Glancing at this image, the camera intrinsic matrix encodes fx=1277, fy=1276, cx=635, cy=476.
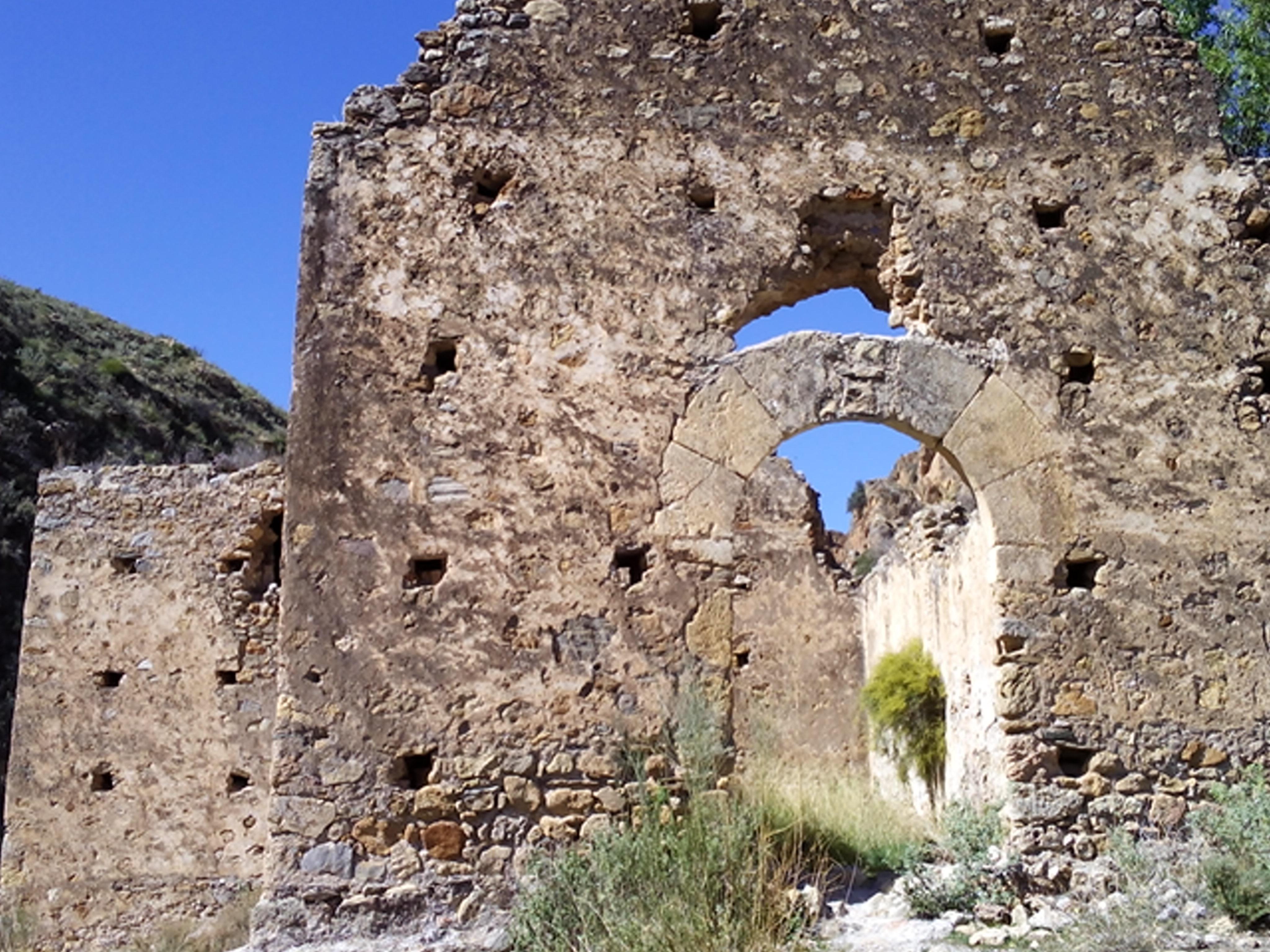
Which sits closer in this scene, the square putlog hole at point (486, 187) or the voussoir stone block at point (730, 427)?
the voussoir stone block at point (730, 427)

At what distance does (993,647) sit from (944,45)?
3.36 m

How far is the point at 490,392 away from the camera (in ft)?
21.6

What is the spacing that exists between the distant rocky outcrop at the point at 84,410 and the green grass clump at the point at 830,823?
1049 cm

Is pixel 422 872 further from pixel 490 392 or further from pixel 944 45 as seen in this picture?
pixel 944 45

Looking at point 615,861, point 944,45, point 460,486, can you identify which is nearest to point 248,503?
point 460,486

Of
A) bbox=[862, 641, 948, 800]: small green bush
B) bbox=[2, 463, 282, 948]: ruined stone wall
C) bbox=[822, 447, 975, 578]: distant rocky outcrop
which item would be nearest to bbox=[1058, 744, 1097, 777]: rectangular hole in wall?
bbox=[862, 641, 948, 800]: small green bush

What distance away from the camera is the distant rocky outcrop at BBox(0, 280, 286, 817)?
1844 cm

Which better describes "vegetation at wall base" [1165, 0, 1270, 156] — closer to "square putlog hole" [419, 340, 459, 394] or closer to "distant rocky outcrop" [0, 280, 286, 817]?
"square putlog hole" [419, 340, 459, 394]

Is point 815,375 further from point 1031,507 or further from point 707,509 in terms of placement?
point 1031,507

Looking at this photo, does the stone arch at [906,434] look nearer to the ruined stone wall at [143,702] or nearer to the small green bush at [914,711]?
the small green bush at [914,711]

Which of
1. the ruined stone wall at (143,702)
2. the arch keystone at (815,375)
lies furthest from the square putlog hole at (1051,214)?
the ruined stone wall at (143,702)

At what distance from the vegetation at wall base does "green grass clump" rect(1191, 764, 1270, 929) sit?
Answer: 7.11 metres

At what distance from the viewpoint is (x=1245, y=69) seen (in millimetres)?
11258

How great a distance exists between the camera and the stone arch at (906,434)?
6.42 metres
